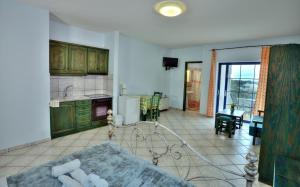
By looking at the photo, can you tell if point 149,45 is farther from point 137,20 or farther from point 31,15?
point 31,15

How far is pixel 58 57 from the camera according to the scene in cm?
399

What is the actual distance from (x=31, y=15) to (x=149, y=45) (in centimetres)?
398

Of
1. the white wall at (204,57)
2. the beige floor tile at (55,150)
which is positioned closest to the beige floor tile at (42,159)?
A: the beige floor tile at (55,150)

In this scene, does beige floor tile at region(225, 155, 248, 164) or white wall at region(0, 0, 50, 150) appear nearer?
white wall at region(0, 0, 50, 150)

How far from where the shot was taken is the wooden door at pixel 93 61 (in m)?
4.67

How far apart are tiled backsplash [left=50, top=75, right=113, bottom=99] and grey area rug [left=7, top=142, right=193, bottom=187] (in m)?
2.84

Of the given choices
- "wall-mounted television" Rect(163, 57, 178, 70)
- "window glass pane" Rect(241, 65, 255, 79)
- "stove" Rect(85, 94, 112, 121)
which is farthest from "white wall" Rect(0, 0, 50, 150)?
"window glass pane" Rect(241, 65, 255, 79)

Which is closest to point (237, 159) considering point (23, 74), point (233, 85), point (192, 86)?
point (233, 85)

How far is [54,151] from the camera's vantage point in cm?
328

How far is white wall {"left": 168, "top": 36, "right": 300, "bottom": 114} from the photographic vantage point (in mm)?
5203

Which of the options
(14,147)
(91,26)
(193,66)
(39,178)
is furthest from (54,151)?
(193,66)

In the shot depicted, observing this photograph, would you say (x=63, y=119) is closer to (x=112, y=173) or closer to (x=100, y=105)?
(x=100, y=105)

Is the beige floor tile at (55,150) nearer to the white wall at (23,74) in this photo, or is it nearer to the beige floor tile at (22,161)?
the beige floor tile at (22,161)

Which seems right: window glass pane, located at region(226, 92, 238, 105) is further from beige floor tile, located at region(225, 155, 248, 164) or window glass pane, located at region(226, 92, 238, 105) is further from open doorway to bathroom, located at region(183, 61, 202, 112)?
beige floor tile, located at region(225, 155, 248, 164)
